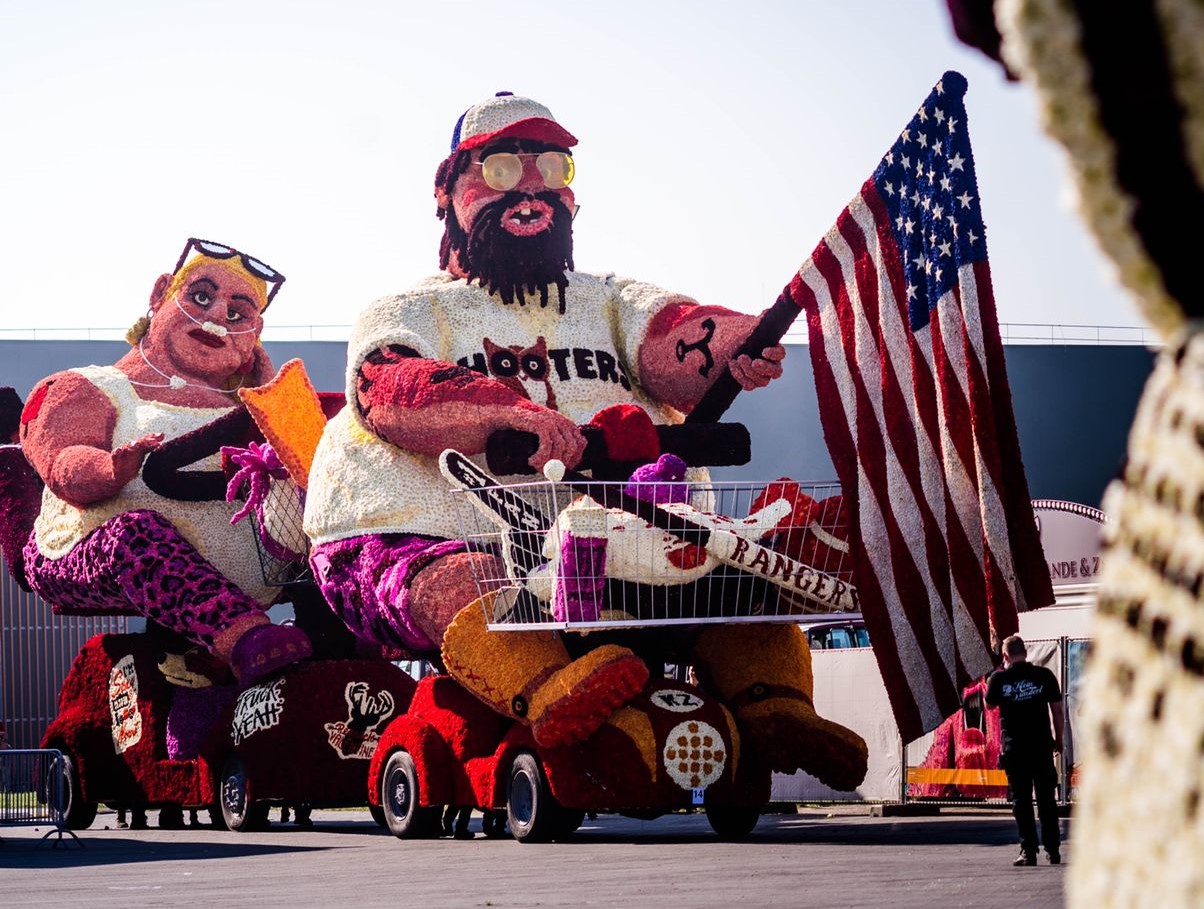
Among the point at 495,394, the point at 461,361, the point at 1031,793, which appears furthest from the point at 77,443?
the point at 1031,793

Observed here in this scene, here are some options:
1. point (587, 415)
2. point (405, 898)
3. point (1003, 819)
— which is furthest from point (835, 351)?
point (1003, 819)

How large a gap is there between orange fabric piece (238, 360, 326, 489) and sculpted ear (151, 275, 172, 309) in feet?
6.72

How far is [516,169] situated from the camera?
34.3ft

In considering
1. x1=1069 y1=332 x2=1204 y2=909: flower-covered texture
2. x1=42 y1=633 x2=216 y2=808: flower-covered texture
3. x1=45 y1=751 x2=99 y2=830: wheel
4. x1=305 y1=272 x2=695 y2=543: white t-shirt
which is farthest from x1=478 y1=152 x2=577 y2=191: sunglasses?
x1=1069 y1=332 x2=1204 y2=909: flower-covered texture

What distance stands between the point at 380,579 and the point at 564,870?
254 cm

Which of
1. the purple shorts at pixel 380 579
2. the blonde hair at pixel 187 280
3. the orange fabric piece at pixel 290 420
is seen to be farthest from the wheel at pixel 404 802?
the blonde hair at pixel 187 280

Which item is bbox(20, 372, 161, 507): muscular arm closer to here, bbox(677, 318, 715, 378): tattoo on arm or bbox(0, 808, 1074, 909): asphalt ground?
bbox(0, 808, 1074, 909): asphalt ground

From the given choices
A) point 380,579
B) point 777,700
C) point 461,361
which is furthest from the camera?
point 461,361

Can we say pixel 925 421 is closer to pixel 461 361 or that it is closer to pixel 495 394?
pixel 495 394

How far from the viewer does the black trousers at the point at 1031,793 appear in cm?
814

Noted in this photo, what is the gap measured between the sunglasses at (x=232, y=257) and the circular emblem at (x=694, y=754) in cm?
564

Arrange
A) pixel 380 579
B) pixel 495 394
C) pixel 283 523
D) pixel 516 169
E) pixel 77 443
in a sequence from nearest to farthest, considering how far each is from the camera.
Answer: pixel 495 394 < pixel 380 579 < pixel 516 169 < pixel 283 523 < pixel 77 443

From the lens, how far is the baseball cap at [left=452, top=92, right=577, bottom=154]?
10.4m

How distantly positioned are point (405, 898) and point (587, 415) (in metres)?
3.79
